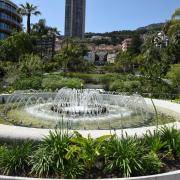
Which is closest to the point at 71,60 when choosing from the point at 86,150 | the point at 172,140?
the point at 172,140

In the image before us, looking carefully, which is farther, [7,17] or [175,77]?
[7,17]

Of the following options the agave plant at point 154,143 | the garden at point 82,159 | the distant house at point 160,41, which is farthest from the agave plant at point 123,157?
the distant house at point 160,41

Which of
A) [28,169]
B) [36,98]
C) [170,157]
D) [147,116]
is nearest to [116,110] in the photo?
[147,116]

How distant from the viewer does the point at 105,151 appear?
732 centimetres

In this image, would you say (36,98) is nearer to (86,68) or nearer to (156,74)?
(156,74)

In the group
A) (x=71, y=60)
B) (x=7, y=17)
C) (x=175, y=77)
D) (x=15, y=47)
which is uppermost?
(x=7, y=17)

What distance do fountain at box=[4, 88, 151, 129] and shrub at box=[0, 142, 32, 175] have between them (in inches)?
117

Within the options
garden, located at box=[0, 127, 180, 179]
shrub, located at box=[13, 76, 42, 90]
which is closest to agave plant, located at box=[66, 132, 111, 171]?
garden, located at box=[0, 127, 180, 179]

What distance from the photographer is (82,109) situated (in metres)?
16.6

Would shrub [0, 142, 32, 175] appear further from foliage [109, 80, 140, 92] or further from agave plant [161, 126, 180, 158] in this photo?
foliage [109, 80, 140, 92]

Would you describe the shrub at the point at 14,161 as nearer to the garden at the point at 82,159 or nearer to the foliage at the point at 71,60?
the garden at the point at 82,159

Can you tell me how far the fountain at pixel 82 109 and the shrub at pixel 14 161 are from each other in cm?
296

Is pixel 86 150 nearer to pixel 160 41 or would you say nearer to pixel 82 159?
pixel 82 159

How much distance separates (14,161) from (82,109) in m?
9.63
